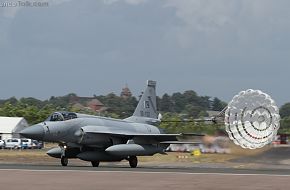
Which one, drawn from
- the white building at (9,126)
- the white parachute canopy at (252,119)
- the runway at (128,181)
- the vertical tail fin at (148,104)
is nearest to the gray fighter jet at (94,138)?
the vertical tail fin at (148,104)

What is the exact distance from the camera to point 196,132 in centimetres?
4234

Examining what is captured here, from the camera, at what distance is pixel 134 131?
38.1 m

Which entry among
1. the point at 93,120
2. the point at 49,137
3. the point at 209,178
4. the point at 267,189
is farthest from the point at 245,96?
the point at 267,189

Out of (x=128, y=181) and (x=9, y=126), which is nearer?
(x=128, y=181)

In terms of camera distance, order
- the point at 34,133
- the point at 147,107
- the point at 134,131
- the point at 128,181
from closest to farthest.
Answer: the point at 128,181
the point at 34,133
the point at 134,131
the point at 147,107

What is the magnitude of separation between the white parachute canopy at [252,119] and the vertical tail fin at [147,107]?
17.9 feet

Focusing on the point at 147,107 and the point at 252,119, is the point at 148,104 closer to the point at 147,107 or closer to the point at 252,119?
the point at 147,107

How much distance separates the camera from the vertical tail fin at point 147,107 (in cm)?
4200

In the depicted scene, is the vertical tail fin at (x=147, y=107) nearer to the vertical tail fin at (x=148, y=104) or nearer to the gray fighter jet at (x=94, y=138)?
the vertical tail fin at (x=148, y=104)

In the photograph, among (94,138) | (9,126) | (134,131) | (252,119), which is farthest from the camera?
(9,126)

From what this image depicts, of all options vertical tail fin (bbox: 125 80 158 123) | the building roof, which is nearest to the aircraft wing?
vertical tail fin (bbox: 125 80 158 123)

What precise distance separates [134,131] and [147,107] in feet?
15.8

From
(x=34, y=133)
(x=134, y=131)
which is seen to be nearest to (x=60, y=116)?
(x=34, y=133)

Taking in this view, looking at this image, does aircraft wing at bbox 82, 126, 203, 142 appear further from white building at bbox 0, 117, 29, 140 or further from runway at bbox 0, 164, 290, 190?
white building at bbox 0, 117, 29, 140
